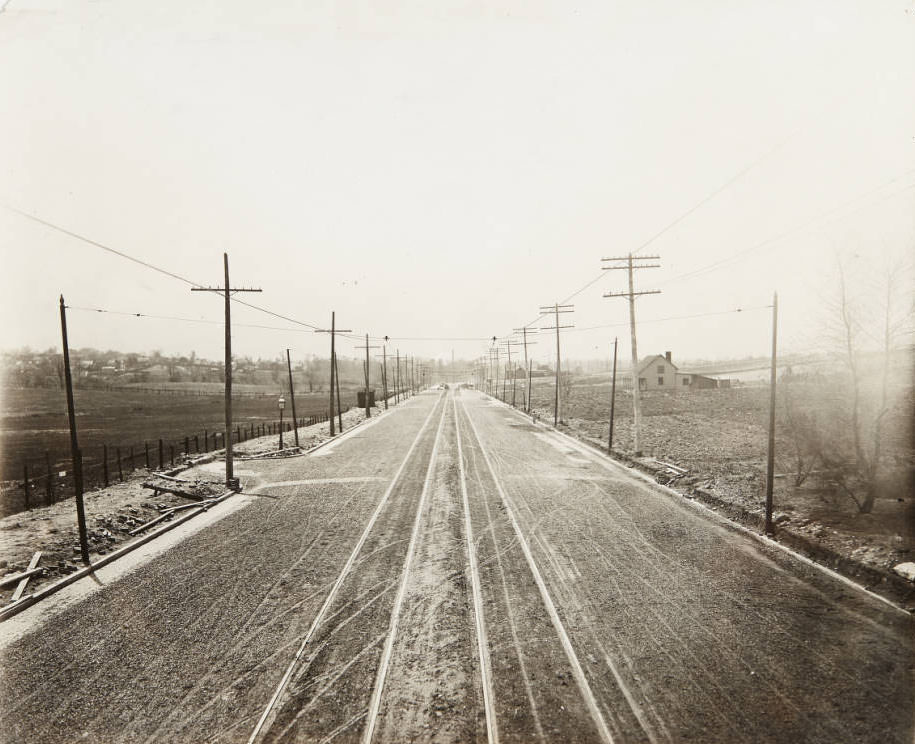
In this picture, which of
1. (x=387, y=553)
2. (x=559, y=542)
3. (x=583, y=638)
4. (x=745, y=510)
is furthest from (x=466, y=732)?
(x=745, y=510)

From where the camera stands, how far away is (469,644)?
759 centimetres

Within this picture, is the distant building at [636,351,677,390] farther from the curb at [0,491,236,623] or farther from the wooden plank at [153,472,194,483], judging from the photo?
the curb at [0,491,236,623]

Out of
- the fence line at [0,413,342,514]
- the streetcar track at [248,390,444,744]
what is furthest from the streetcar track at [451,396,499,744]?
the fence line at [0,413,342,514]

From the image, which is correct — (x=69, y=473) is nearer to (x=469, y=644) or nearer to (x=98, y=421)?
(x=469, y=644)

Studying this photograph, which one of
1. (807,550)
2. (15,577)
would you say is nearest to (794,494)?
(807,550)

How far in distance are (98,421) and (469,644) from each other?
5842cm

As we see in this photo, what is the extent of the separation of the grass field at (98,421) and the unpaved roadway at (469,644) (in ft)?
62.5

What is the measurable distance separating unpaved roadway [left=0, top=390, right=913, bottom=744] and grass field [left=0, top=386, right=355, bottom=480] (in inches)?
750

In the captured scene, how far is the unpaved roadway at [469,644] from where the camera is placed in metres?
6.00

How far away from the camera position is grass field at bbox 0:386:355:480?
107 ft

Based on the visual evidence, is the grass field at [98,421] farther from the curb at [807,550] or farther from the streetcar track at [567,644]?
the curb at [807,550]

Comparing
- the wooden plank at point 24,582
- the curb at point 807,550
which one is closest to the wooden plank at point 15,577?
the wooden plank at point 24,582

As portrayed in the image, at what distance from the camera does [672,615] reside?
8.47 m

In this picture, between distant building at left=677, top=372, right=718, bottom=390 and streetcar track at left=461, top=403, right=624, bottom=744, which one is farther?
distant building at left=677, top=372, right=718, bottom=390
